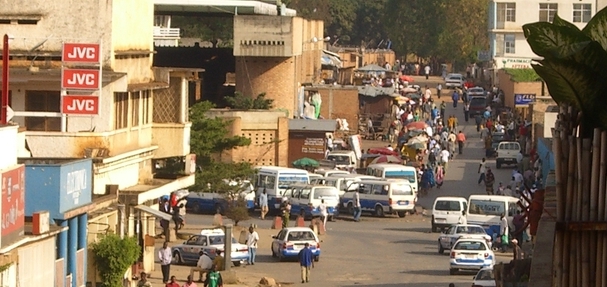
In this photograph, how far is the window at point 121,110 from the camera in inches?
1184

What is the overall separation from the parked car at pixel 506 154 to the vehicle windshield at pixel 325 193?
47.5 feet

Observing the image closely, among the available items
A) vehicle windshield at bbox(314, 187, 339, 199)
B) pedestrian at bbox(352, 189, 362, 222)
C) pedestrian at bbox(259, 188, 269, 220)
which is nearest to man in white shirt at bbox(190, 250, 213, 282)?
vehicle windshield at bbox(314, 187, 339, 199)

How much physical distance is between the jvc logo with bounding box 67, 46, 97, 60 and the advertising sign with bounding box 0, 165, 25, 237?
654 centimetres

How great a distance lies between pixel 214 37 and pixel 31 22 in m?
55.0

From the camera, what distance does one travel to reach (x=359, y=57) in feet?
387

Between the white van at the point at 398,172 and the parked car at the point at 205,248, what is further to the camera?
the white van at the point at 398,172

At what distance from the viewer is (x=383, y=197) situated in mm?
50250


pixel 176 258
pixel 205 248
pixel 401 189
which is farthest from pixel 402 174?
pixel 205 248

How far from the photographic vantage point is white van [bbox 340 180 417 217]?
49875mm

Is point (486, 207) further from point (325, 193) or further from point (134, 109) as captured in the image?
point (134, 109)

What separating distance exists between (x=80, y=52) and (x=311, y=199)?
71.9 feet

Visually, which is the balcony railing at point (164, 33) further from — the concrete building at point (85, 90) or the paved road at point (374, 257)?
the concrete building at point (85, 90)

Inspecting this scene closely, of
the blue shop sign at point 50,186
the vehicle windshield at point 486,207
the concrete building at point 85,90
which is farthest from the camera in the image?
the vehicle windshield at point 486,207

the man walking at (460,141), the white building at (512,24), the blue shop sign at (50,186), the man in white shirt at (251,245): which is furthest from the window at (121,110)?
the white building at (512,24)
